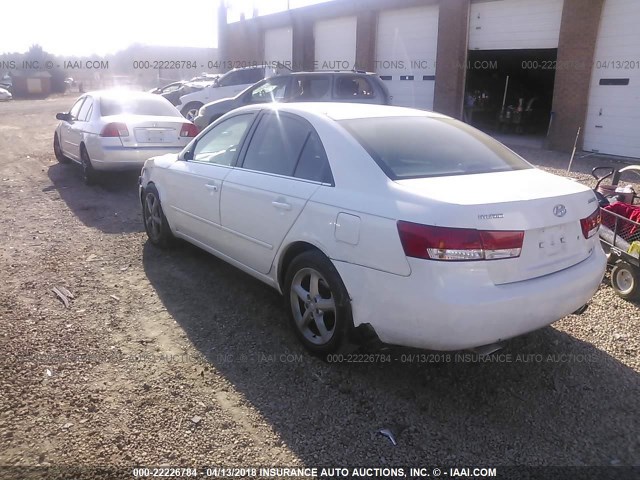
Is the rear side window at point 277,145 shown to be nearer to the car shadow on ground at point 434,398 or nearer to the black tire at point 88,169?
the car shadow on ground at point 434,398

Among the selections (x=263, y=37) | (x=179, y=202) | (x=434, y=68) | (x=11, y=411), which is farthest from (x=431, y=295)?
(x=263, y=37)

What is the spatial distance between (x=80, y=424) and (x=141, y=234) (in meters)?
3.74

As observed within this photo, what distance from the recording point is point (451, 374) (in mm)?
3500

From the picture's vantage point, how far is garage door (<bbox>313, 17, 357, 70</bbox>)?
21.0m

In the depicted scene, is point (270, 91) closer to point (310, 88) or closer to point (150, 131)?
point (310, 88)

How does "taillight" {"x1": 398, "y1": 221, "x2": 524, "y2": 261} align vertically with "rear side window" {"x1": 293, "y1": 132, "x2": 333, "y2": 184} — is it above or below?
below

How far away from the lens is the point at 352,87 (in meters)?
11.0

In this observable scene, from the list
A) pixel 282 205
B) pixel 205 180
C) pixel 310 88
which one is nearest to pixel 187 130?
pixel 310 88

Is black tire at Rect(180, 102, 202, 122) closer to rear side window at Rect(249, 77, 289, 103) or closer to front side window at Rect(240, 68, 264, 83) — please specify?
front side window at Rect(240, 68, 264, 83)

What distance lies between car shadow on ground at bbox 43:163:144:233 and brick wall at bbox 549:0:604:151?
10.6 meters

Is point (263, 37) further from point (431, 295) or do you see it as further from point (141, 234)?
point (431, 295)

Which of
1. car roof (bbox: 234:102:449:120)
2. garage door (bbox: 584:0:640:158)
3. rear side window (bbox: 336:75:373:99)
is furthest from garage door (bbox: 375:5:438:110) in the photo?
car roof (bbox: 234:102:449:120)

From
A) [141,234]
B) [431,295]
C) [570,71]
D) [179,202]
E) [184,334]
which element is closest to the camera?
[431,295]

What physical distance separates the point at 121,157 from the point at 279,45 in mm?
18633
